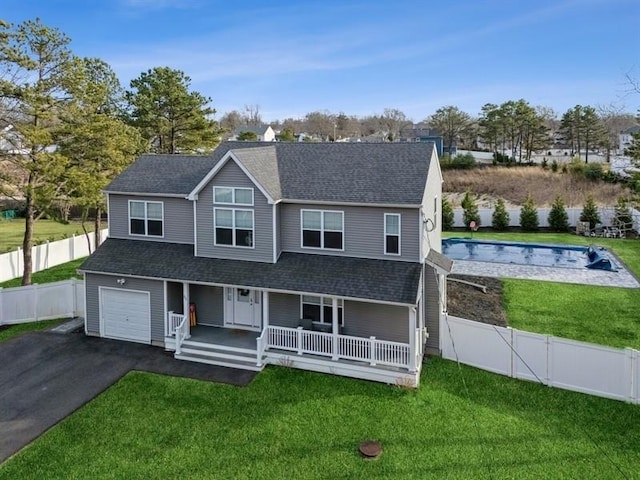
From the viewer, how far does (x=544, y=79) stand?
3531 cm

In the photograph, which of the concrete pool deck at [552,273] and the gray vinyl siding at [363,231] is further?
the concrete pool deck at [552,273]

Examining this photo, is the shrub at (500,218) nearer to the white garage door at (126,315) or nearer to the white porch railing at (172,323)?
the white porch railing at (172,323)

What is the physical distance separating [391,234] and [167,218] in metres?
8.36

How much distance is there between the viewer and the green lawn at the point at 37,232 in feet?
108

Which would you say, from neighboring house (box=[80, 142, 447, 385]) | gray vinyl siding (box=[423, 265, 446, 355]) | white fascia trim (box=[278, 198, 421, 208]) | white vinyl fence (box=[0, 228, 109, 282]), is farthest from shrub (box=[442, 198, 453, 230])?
white vinyl fence (box=[0, 228, 109, 282])

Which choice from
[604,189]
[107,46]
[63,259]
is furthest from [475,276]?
[604,189]

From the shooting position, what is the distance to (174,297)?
16.3 m

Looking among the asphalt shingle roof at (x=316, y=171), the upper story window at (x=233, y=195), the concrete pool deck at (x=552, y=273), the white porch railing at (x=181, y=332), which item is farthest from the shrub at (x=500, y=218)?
the white porch railing at (x=181, y=332)

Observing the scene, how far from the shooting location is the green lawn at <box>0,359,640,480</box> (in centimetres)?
962

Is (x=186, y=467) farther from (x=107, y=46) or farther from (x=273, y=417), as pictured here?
(x=107, y=46)

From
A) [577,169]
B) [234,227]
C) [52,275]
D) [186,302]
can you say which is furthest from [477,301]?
[577,169]

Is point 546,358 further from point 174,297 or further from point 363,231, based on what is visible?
point 174,297

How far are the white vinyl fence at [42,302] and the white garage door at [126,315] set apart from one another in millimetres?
2533

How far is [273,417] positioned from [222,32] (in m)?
21.3
